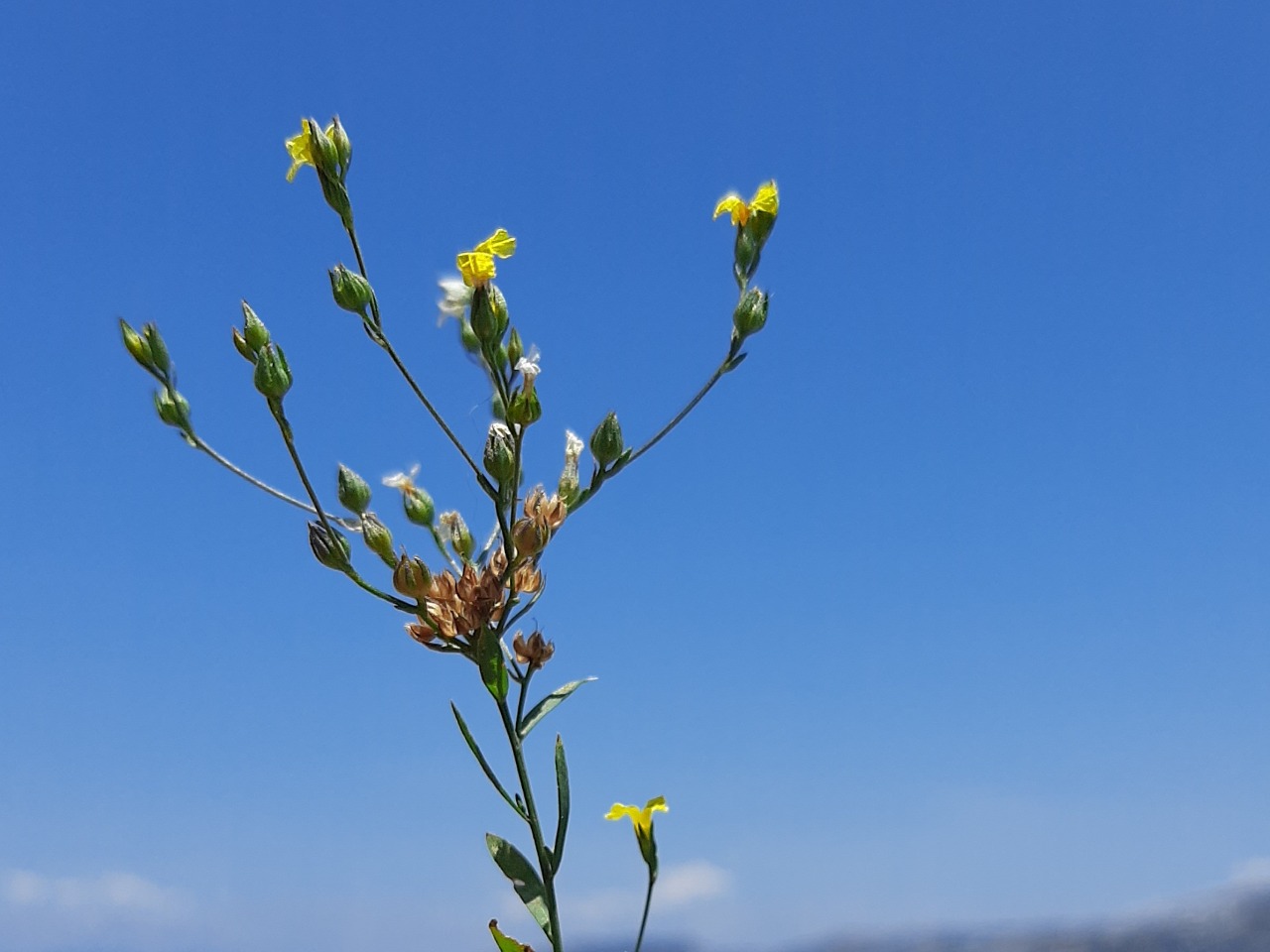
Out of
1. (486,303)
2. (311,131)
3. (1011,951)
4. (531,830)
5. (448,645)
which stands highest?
(1011,951)

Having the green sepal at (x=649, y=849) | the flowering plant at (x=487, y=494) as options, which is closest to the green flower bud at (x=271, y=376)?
the flowering plant at (x=487, y=494)

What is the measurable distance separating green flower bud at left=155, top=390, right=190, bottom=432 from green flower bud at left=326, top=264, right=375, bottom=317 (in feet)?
1.31

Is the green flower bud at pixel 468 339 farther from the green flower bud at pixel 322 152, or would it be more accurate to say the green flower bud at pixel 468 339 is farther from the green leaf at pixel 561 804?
the green leaf at pixel 561 804

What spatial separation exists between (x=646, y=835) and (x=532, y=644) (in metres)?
0.44

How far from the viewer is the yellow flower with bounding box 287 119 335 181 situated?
196 cm

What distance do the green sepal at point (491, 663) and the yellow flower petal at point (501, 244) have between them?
645mm

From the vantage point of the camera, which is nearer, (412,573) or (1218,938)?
(412,573)

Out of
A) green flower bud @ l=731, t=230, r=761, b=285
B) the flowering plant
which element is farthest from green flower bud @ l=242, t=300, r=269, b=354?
green flower bud @ l=731, t=230, r=761, b=285

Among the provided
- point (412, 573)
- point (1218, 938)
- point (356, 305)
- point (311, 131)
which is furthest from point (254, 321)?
point (1218, 938)

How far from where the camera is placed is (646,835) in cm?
220

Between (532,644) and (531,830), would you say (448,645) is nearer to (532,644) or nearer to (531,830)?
(532,644)

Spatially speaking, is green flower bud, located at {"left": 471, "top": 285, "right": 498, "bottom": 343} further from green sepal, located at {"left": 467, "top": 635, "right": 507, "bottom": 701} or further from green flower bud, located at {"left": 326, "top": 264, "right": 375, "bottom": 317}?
green sepal, located at {"left": 467, "top": 635, "right": 507, "bottom": 701}

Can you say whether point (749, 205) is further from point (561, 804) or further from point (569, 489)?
point (561, 804)

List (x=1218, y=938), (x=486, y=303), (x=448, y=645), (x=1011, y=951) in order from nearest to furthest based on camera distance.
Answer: (x=486, y=303) < (x=448, y=645) < (x=1011, y=951) < (x=1218, y=938)
